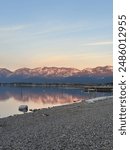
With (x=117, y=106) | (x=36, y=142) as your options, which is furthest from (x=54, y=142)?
(x=117, y=106)

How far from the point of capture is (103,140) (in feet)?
43.4

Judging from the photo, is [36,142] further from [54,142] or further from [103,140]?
[103,140]

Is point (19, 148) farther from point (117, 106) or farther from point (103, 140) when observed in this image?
point (117, 106)

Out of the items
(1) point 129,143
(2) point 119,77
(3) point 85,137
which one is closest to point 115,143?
(1) point 129,143

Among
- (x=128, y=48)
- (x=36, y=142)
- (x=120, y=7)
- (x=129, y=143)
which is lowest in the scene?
(x=36, y=142)

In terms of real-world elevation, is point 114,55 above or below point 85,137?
above

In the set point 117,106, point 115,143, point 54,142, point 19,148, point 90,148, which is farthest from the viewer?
point 54,142

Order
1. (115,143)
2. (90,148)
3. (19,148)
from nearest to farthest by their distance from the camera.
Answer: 1. (115,143)
2. (90,148)
3. (19,148)

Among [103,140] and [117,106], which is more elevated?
[117,106]

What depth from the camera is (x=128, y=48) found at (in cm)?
441

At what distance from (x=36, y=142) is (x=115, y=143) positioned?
1061cm

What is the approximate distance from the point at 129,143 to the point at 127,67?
0.88 meters

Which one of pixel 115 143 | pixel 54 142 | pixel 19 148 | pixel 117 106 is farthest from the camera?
pixel 54 142

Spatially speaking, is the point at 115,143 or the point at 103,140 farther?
the point at 103,140
